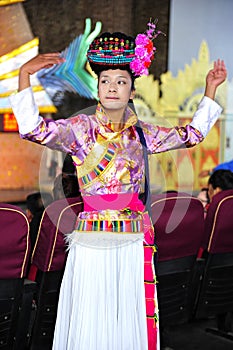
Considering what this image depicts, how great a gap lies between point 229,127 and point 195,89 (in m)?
0.62

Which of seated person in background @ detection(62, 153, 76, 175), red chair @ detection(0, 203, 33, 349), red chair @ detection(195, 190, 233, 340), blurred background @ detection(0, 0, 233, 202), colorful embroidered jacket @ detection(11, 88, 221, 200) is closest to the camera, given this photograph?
colorful embroidered jacket @ detection(11, 88, 221, 200)

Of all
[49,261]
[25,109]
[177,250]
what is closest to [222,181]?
[177,250]

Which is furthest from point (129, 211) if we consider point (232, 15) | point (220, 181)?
point (232, 15)

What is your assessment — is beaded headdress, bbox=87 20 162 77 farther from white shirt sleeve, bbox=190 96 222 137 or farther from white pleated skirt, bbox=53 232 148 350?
white pleated skirt, bbox=53 232 148 350

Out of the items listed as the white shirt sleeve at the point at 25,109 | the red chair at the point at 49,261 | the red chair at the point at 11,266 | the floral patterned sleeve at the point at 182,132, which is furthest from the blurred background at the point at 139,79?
the white shirt sleeve at the point at 25,109

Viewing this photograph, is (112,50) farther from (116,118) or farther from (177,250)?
(177,250)

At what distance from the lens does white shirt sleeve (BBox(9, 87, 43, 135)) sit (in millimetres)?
2174

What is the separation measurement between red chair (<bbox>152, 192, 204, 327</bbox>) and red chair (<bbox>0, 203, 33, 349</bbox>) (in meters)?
0.57

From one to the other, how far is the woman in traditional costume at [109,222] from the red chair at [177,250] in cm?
42

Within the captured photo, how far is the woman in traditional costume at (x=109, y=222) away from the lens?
7.70ft

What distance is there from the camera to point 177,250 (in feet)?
9.92

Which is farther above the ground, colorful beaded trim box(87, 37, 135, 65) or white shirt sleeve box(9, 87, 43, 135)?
colorful beaded trim box(87, 37, 135, 65)

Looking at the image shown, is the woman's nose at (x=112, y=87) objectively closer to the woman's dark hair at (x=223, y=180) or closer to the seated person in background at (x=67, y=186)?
the seated person in background at (x=67, y=186)

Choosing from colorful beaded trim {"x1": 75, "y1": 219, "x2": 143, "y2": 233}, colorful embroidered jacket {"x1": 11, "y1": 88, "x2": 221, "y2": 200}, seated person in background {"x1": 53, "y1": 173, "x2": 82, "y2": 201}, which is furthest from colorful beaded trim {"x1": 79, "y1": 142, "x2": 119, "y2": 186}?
seated person in background {"x1": 53, "y1": 173, "x2": 82, "y2": 201}
